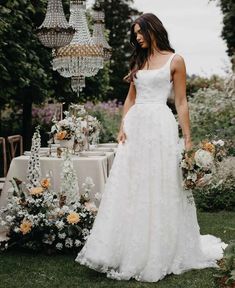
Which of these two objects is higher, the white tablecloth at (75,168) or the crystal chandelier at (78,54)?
the crystal chandelier at (78,54)

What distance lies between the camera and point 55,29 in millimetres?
7875

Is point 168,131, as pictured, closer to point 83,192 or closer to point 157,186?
point 157,186

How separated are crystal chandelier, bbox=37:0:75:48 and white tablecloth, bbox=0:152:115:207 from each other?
1.94m

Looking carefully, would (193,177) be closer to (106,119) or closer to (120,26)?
(106,119)

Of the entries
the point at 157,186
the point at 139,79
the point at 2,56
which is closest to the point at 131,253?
the point at 157,186

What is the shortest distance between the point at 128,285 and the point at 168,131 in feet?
4.40

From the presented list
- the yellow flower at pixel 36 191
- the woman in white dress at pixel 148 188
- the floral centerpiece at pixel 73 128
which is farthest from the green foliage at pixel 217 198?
the woman in white dress at pixel 148 188

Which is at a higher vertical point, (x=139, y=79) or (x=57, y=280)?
(x=139, y=79)

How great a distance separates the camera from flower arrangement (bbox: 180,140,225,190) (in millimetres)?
4930

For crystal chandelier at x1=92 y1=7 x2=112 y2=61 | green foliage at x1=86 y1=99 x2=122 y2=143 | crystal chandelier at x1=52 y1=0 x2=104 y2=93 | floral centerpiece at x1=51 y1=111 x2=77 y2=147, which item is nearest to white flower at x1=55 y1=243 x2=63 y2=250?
floral centerpiece at x1=51 y1=111 x2=77 y2=147

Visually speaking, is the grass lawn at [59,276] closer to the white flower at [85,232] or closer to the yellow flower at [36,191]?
the white flower at [85,232]

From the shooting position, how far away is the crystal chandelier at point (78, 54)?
331 inches

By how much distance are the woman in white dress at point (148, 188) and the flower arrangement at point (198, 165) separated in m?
0.17

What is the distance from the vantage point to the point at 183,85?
520 centimetres
